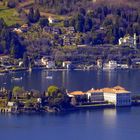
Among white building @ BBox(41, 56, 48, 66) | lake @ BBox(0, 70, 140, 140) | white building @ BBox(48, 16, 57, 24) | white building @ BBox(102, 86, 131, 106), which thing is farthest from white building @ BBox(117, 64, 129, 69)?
white building @ BBox(102, 86, 131, 106)

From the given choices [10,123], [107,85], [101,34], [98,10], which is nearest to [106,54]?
[101,34]

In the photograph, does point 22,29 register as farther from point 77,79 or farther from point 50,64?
point 77,79

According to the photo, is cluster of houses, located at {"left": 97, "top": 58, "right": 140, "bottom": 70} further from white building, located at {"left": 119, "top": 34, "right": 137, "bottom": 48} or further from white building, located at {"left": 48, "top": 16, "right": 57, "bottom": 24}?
white building, located at {"left": 48, "top": 16, "right": 57, "bottom": 24}

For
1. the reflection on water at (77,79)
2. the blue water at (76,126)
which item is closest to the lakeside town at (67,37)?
the reflection on water at (77,79)

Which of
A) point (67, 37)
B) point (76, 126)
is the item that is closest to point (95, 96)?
point (76, 126)

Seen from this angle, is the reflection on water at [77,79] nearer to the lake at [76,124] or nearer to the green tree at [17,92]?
the lake at [76,124]

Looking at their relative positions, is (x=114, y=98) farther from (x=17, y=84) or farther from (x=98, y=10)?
(x=98, y=10)
